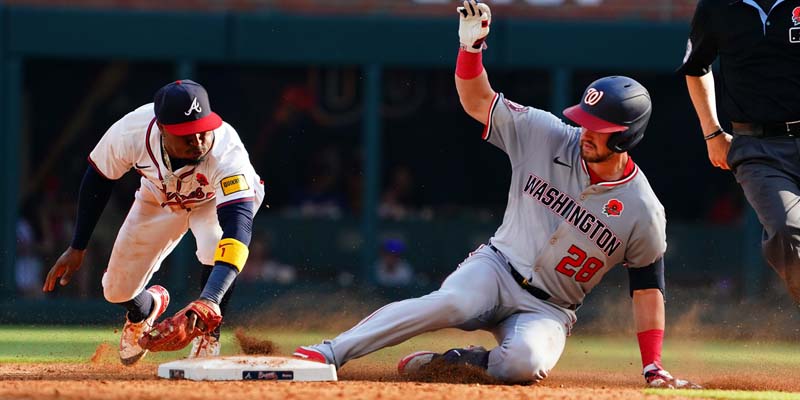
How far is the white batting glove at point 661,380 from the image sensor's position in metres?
5.34

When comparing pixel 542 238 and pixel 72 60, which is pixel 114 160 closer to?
pixel 542 238

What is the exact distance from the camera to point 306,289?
34.4 ft

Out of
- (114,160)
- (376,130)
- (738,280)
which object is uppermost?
(114,160)

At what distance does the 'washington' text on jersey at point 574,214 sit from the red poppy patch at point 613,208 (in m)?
0.05

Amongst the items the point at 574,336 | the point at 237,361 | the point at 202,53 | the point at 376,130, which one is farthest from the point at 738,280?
the point at 237,361

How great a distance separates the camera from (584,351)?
848 centimetres

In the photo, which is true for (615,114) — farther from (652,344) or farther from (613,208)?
(652,344)

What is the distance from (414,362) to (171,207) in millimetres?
1576

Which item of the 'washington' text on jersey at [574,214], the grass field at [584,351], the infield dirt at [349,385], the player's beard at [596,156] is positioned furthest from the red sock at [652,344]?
the player's beard at [596,156]

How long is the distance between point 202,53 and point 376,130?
6.39 ft

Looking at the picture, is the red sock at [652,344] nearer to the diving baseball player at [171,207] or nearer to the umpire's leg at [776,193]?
the umpire's leg at [776,193]

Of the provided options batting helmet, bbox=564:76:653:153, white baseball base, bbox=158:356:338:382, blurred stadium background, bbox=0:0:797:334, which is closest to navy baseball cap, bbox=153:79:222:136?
white baseball base, bbox=158:356:338:382

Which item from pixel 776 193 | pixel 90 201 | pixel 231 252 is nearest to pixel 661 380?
pixel 776 193

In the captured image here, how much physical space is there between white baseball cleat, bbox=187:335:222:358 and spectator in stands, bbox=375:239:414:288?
5691 millimetres
